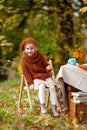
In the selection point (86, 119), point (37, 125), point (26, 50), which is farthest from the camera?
point (26, 50)

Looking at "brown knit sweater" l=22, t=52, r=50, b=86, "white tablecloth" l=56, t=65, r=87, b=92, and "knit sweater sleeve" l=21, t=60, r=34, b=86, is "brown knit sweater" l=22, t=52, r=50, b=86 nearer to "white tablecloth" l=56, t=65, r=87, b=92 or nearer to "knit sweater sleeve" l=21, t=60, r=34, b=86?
"knit sweater sleeve" l=21, t=60, r=34, b=86

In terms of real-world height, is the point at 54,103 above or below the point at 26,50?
below

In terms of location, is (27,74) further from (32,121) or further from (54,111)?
(32,121)

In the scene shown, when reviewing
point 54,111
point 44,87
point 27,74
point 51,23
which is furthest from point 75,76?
point 51,23

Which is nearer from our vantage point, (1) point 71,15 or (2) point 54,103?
(2) point 54,103

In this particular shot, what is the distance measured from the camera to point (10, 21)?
17.8 meters

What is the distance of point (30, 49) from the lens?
8422 mm

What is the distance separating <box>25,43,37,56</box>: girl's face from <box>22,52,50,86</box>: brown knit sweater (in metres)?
0.05

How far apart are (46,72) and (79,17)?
7.92 metres

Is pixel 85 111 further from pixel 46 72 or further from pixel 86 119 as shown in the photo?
pixel 46 72

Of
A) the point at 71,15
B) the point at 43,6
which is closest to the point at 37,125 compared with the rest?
the point at 71,15

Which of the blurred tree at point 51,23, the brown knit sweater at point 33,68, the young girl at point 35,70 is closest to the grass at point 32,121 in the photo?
the young girl at point 35,70

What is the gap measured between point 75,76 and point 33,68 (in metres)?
0.72

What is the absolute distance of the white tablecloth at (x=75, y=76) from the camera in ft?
26.6
